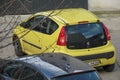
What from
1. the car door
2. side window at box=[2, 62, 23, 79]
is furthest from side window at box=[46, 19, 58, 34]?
side window at box=[2, 62, 23, 79]

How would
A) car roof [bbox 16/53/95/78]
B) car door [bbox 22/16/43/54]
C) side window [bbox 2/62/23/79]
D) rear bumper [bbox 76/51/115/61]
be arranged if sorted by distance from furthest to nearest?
1. car door [bbox 22/16/43/54]
2. rear bumper [bbox 76/51/115/61]
3. side window [bbox 2/62/23/79]
4. car roof [bbox 16/53/95/78]

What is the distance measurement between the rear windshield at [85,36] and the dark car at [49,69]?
234 centimetres

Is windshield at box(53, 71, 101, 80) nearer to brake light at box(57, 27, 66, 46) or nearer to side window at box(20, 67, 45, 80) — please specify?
side window at box(20, 67, 45, 80)

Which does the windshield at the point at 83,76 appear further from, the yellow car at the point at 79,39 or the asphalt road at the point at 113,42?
the yellow car at the point at 79,39

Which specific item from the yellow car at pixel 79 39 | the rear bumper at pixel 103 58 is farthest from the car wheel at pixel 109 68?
the rear bumper at pixel 103 58

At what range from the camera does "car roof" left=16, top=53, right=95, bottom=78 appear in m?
6.95

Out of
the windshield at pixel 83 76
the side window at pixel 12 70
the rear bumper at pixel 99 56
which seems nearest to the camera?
the windshield at pixel 83 76

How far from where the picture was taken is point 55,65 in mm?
7281

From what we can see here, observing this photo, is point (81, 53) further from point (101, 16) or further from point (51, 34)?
point (101, 16)

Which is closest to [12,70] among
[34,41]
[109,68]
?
[34,41]

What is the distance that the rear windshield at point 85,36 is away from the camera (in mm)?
10281

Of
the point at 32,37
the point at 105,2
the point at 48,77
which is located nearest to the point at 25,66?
the point at 48,77

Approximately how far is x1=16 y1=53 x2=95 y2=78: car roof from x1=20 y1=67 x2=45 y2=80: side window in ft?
0.29

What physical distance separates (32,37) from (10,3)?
7062 millimetres
